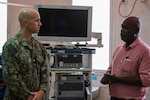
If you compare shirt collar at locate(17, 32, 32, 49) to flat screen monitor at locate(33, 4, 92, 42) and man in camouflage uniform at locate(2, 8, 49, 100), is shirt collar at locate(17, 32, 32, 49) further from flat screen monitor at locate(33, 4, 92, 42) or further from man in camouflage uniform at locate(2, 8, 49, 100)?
flat screen monitor at locate(33, 4, 92, 42)

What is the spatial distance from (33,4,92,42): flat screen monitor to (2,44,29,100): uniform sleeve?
1161 millimetres

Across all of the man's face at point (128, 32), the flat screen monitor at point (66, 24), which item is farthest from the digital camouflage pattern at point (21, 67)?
the flat screen monitor at point (66, 24)

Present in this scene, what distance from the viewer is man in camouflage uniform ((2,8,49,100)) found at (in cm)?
193

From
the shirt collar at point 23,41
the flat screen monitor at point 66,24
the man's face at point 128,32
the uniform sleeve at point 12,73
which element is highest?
the flat screen monitor at point 66,24

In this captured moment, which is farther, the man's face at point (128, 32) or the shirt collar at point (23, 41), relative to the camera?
the man's face at point (128, 32)

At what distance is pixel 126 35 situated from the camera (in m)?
2.13

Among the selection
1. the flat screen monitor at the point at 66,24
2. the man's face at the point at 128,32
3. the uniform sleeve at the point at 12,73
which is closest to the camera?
the uniform sleeve at the point at 12,73

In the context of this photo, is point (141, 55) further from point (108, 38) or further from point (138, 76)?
point (108, 38)

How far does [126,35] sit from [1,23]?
2790 mm

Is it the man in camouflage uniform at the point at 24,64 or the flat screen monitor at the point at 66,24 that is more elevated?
the flat screen monitor at the point at 66,24

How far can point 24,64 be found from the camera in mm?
1958

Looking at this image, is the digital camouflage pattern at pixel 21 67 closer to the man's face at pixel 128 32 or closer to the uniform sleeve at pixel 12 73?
the uniform sleeve at pixel 12 73

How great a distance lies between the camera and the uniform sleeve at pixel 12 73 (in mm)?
1924

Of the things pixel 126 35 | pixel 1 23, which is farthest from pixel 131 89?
pixel 1 23
